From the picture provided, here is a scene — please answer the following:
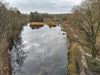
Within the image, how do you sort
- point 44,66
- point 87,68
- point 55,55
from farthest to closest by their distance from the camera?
point 55,55 → point 44,66 → point 87,68

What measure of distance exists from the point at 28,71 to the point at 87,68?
8829mm

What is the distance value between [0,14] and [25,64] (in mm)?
15691

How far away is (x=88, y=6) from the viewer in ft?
90.7

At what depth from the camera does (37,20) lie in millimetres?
150750

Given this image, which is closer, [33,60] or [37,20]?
[33,60]

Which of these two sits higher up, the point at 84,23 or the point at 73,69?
the point at 84,23

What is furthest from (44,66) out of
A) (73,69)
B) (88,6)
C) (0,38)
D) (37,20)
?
(37,20)

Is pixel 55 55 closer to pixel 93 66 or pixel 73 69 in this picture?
pixel 73 69

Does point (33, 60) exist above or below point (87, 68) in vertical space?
below

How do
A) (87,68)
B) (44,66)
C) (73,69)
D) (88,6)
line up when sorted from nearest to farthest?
(87,68) → (73,69) → (88,6) → (44,66)

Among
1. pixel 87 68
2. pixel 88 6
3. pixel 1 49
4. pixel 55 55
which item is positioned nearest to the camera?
pixel 87 68

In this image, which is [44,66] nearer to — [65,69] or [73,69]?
[65,69]

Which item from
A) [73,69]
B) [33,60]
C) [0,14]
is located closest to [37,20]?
[0,14]

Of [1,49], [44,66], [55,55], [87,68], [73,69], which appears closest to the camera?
[87,68]
